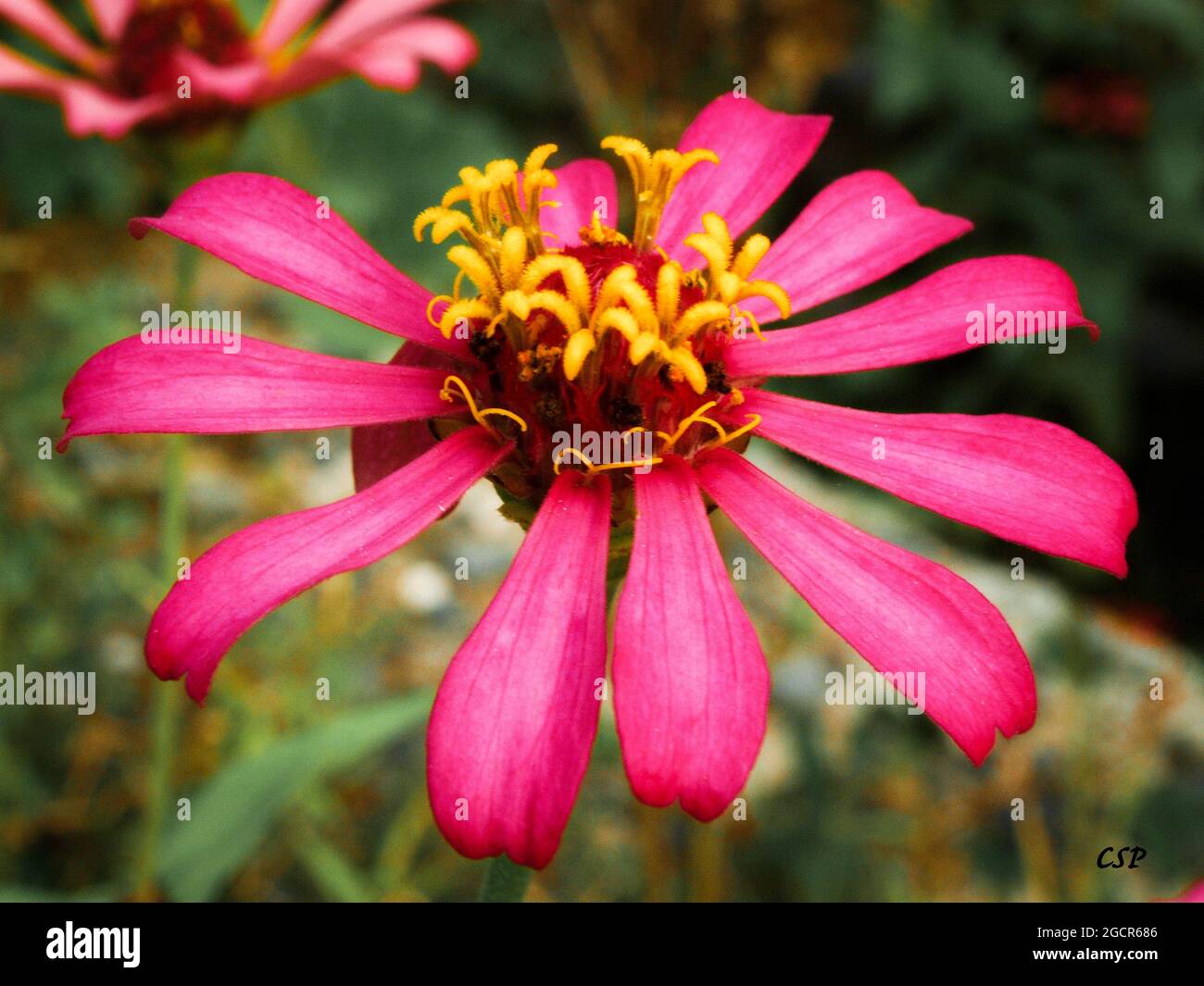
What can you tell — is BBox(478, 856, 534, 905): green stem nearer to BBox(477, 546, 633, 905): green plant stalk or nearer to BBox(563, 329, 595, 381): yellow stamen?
BBox(477, 546, 633, 905): green plant stalk

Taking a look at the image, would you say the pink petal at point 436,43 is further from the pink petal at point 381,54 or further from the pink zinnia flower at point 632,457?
the pink zinnia flower at point 632,457

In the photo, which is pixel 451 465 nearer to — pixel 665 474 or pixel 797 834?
pixel 665 474

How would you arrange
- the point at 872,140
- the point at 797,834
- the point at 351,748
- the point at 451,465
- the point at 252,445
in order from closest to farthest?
1. the point at 451,465
2. the point at 351,748
3. the point at 797,834
4. the point at 252,445
5. the point at 872,140

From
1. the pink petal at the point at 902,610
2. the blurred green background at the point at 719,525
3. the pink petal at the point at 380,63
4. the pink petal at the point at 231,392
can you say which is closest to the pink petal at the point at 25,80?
the pink petal at the point at 380,63

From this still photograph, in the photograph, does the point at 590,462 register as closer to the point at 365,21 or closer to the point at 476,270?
the point at 476,270

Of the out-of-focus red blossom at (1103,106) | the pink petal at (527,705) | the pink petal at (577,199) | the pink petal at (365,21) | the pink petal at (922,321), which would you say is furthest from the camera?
the out-of-focus red blossom at (1103,106)

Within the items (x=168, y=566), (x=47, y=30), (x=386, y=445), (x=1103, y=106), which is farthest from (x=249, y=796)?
(x=1103, y=106)
